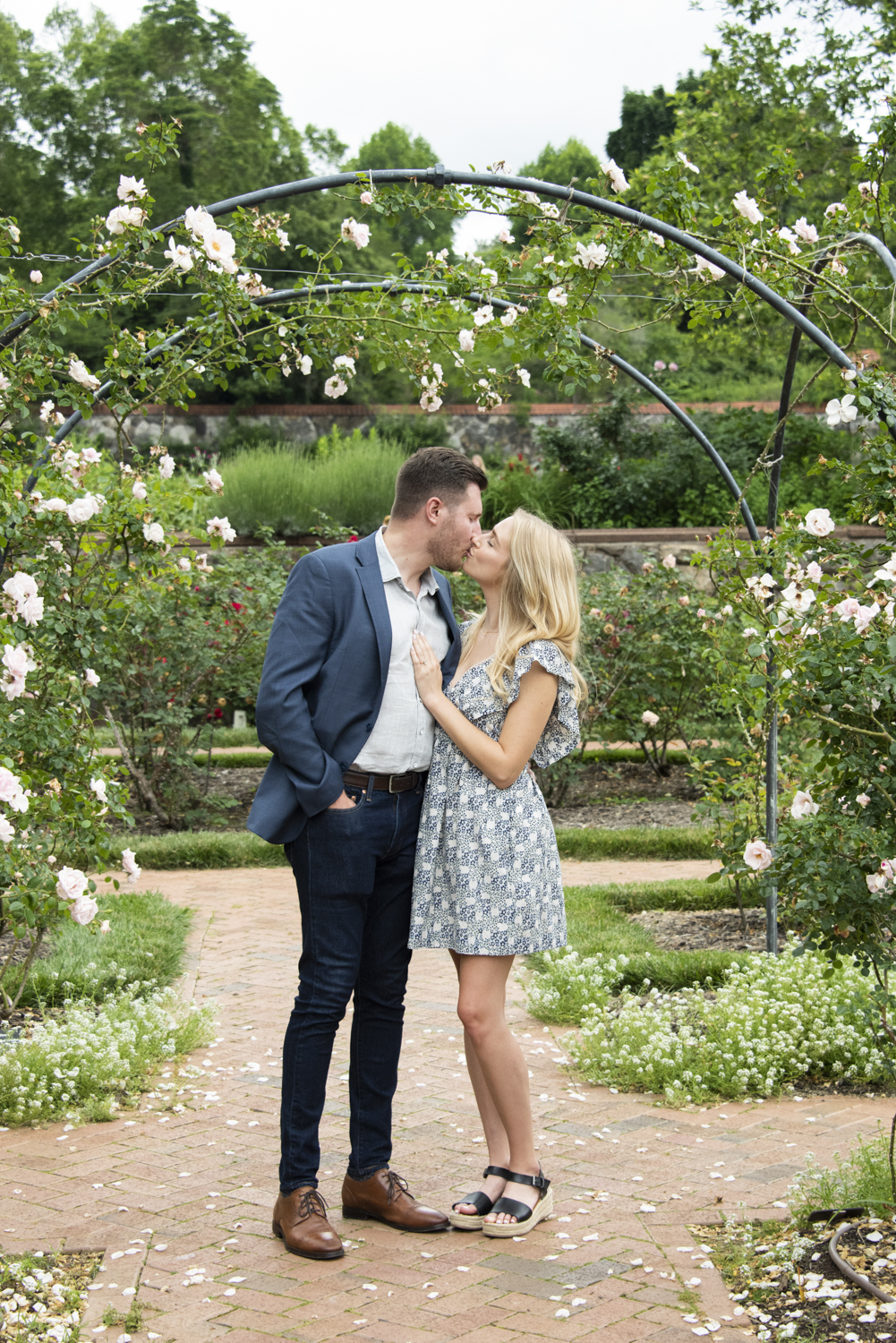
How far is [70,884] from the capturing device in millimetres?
3162

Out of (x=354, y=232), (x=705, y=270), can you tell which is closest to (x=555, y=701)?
(x=705, y=270)

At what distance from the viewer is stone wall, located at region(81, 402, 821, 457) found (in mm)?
17344

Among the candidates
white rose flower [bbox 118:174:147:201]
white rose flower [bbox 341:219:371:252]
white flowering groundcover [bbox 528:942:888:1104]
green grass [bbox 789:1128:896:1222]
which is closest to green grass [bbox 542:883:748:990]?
white flowering groundcover [bbox 528:942:888:1104]

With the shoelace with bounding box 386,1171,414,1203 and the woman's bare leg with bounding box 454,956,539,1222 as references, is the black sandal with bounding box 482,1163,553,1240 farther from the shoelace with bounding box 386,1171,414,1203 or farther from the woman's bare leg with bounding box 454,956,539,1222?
the shoelace with bounding box 386,1171,414,1203

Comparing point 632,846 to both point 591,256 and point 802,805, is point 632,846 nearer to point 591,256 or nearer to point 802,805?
point 591,256

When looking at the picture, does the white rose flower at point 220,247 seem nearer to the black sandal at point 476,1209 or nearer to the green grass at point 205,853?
the black sandal at point 476,1209

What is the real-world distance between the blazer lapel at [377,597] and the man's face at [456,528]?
15 centimetres

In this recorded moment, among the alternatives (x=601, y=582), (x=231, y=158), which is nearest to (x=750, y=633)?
(x=601, y=582)

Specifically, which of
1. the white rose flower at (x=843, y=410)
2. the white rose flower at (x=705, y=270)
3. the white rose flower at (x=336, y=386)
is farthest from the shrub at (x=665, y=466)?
the white rose flower at (x=843, y=410)

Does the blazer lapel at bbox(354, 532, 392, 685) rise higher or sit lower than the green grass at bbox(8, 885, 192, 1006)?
higher

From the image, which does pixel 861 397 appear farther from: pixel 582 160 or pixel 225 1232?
pixel 582 160

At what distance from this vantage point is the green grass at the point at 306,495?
13.8 m

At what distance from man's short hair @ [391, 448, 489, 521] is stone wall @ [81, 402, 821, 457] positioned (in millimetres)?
14243

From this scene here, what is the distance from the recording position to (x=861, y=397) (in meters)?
3.12
